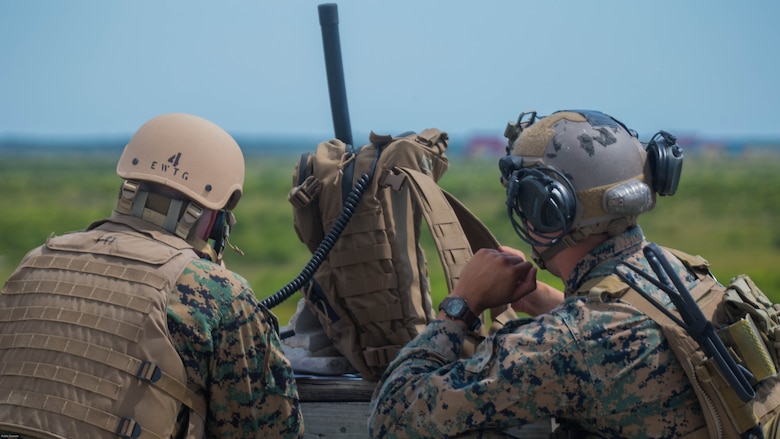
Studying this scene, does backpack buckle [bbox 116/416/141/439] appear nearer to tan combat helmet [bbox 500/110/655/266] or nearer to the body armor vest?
the body armor vest

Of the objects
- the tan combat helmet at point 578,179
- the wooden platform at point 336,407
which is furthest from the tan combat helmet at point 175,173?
the tan combat helmet at point 578,179

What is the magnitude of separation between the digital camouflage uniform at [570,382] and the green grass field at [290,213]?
1460 centimetres

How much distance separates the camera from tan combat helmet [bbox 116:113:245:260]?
3.67 metres

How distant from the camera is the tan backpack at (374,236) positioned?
4188mm

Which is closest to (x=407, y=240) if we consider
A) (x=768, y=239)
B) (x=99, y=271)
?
(x=99, y=271)

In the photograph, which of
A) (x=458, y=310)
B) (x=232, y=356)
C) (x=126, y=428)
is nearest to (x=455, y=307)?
(x=458, y=310)

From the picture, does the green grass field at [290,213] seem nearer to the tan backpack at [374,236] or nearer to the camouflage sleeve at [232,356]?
the tan backpack at [374,236]

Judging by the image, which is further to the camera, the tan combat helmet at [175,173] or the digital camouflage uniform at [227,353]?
the tan combat helmet at [175,173]

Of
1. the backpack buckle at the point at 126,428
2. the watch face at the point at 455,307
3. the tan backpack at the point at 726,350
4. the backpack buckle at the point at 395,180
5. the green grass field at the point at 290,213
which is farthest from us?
the green grass field at the point at 290,213

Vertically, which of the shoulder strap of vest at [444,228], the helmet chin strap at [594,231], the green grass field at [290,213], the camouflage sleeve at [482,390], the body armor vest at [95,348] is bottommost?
the green grass field at [290,213]

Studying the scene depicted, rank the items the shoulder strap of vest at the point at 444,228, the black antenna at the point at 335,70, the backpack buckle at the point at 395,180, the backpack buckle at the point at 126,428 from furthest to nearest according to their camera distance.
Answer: the black antenna at the point at 335,70
the backpack buckle at the point at 395,180
the shoulder strap of vest at the point at 444,228
the backpack buckle at the point at 126,428

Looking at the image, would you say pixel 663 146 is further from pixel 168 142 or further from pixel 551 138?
pixel 168 142

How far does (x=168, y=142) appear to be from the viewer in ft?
12.2

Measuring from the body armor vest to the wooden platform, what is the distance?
729mm
